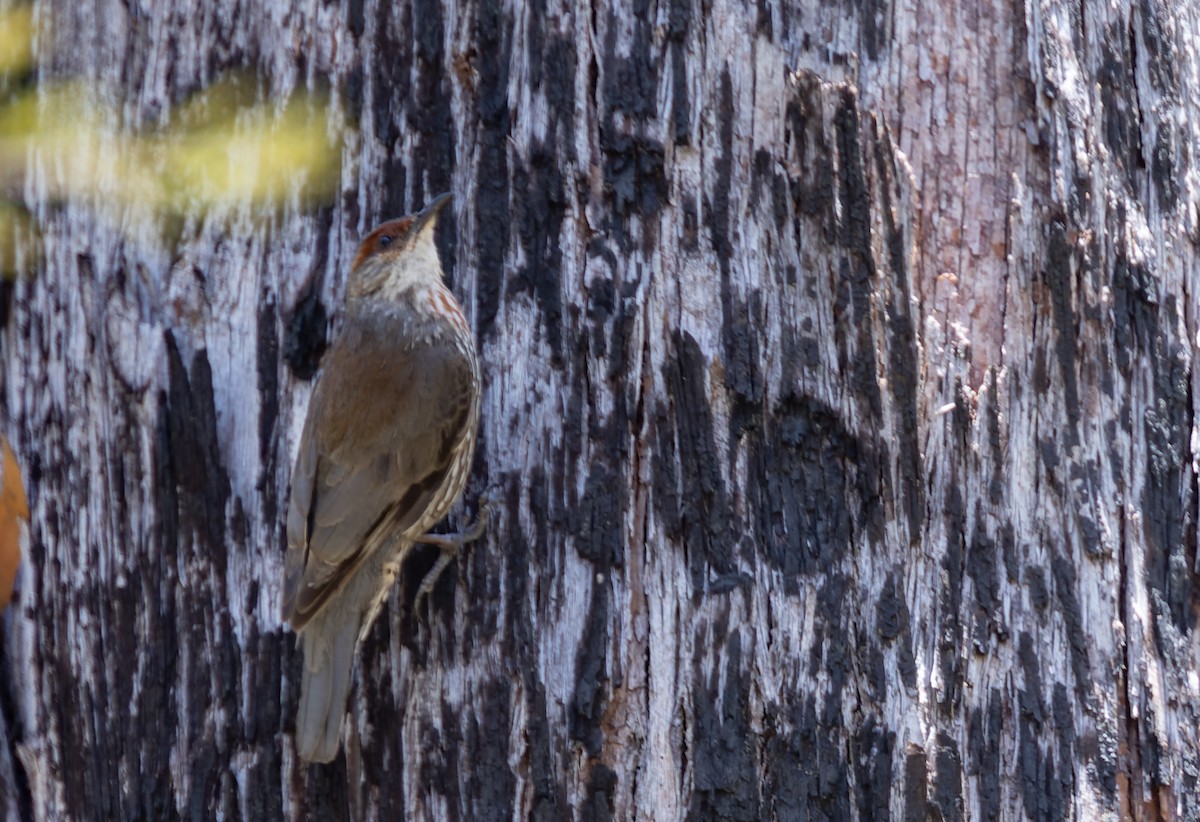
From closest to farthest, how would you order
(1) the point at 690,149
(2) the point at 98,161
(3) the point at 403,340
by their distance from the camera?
(1) the point at 690,149 < (2) the point at 98,161 < (3) the point at 403,340

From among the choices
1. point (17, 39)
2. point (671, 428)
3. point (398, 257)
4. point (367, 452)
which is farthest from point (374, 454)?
point (17, 39)

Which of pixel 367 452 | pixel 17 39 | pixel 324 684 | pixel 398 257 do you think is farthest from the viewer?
pixel 367 452

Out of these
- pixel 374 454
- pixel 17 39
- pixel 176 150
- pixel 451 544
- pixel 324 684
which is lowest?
pixel 324 684

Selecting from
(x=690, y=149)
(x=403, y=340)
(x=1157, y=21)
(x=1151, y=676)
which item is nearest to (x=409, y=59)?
(x=690, y=149)

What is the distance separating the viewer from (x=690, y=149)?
2.82 meters

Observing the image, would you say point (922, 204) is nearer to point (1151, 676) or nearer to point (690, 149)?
point (690, 149)

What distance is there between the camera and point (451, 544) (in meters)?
2.91

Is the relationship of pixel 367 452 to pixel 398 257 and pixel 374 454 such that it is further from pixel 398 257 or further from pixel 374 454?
pixel 398 257

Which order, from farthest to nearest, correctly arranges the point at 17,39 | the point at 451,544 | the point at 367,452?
the point at 367,452
the point at 17,39
the point at 451,544

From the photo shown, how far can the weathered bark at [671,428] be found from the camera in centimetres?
269

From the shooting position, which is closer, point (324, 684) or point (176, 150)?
point (324, 684)

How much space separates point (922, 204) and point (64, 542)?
2201mm

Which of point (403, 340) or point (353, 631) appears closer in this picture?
point (353, 631)

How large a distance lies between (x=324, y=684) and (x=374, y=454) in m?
0.86
